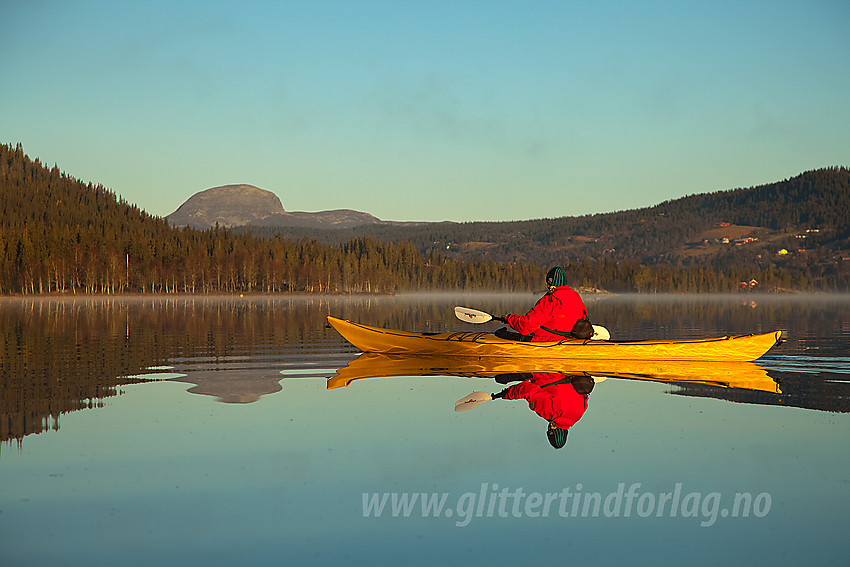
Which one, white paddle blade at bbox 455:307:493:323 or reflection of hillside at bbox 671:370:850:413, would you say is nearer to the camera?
reflection of hillside at bbox 671:370:850:413

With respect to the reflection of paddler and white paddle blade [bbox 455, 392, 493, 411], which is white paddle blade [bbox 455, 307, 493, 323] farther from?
white paddle blade [bbox 455, 392, 493, 411]

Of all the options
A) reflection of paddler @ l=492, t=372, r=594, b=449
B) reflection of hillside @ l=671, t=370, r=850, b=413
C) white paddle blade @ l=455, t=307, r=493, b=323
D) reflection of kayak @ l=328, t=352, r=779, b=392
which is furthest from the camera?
white paddle blade @ l=455, t=307, r=493, b=323

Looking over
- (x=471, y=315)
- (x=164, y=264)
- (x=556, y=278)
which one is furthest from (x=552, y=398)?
(x=164, y=264)

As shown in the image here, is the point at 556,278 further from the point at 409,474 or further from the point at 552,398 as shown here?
the point at 409,474

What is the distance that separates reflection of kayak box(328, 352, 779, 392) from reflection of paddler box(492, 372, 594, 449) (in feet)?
4.49

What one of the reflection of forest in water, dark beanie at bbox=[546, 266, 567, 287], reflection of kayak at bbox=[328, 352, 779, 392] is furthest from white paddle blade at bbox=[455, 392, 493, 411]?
dark beanie at bbox=[546, 266, 567, 287]

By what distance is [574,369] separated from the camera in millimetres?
21766

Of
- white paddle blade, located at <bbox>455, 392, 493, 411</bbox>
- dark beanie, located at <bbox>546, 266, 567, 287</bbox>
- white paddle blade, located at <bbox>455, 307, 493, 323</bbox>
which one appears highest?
dark beanie, located at <bbox>546, 266, 567, 287</bbox>

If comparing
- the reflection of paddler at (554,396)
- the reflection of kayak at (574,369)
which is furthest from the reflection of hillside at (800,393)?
the reflection of paddler at (554,396)

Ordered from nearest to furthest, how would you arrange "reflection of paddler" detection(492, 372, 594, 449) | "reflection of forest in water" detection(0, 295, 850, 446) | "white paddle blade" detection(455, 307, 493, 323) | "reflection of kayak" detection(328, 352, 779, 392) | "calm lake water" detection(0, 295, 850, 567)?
"calm lake water" detection(0, 295, 850, 567) → "reflection of paddler" detection(492, 372, 594, 449) → "reflection of forest in water" detection(0, 295, 850, 446) → "reflection of kayak" detection(328, 352, 779, 392) → "white paddle blade" detection(455, 307, 493, 323)

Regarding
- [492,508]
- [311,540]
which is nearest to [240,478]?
[311,540]

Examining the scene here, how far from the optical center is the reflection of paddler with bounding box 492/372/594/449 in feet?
44.5

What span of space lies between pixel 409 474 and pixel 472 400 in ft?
20.9

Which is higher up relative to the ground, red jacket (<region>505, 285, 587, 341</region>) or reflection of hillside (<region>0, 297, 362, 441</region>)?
red jacket (<region>505, 285, 587, 341</region>)
